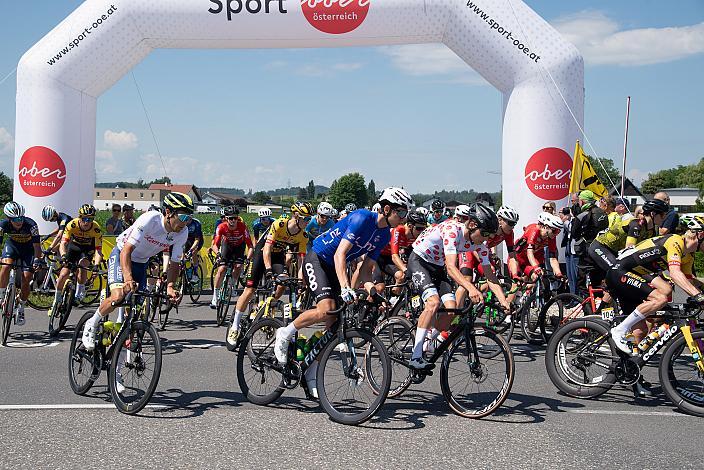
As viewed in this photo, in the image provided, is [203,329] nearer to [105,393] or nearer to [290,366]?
[105,393]

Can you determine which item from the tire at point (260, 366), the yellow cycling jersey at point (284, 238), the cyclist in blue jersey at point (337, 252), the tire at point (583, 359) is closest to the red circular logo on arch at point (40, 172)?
the yellow cycling jersey at point (284, 238)

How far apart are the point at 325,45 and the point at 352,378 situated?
35.5 feet

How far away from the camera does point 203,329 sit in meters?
10.8

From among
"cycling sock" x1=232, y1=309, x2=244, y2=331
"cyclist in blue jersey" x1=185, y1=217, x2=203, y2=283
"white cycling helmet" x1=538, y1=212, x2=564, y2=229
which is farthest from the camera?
"cyclist in blue jersey" x1=185, y1=217, x2=203, y2=283

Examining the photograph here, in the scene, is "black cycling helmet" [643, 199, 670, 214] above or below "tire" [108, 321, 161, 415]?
above

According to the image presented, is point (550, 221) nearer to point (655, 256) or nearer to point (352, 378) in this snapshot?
point (655, 256)

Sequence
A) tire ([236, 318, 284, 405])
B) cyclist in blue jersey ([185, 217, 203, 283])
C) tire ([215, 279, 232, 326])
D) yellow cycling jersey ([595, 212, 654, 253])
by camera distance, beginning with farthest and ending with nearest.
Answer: cyclist in blue jersey ([185, 217, 203, 283]), tire ([215, 279, 232, 326]), yellow cycling jersey ([595, 212, 654, 253]), tire ([236, 318, 284, 405])

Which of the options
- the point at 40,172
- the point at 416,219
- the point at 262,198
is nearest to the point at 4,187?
the point at 262,198

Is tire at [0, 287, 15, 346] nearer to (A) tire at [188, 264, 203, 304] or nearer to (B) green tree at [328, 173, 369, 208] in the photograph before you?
(A) tire at [188, 264, 203, 304]

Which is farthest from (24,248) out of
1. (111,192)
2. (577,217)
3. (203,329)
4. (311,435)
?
(111,192)

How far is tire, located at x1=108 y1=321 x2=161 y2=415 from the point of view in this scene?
587 centimetres

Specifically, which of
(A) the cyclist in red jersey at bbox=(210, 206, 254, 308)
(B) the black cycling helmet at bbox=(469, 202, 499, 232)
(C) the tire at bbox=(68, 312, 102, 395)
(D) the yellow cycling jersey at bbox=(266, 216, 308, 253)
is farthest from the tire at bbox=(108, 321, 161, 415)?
(A) the cyclist in red jersey at bbox=(210, 206, 254, 308)

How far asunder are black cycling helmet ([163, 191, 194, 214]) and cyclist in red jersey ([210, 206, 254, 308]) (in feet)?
17.9

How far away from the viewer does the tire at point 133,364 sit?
231 inches
